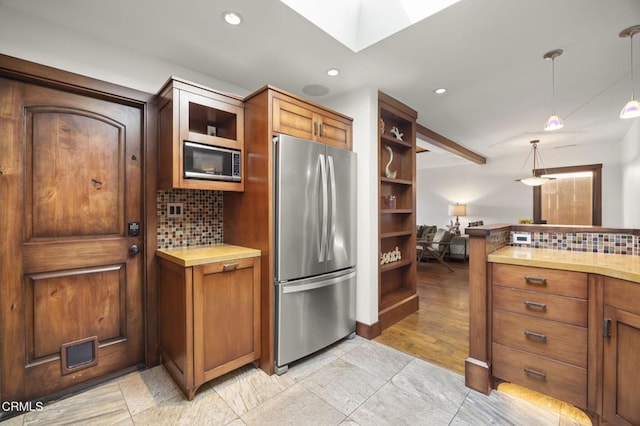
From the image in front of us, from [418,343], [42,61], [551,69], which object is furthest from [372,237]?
[42,61]

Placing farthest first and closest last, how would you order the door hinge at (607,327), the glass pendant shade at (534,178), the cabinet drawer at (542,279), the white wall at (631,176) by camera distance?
the glass pendant shade at (534,178) → the white wall at (631,176) → the cabinet drawer at (542,279) → the door hinge at (607,327)

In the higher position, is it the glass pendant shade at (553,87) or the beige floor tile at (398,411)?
the glass pendant shade at (553,87)

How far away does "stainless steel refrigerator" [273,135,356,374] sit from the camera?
2.07 meters

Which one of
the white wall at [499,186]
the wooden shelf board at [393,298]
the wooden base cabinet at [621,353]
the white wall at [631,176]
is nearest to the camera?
the wooden base cabinet at [621,353]

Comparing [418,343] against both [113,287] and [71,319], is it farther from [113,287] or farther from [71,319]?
[71,319]

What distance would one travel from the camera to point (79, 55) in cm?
191

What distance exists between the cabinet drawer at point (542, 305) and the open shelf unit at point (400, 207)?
1.35 meters

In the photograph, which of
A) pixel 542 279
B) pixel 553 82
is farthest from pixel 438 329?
pixel 553 82

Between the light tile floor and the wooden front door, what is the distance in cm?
27

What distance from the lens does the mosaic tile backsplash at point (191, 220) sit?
2266 millimetres

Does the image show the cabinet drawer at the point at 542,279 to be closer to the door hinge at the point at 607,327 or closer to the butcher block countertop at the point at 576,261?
the butcher block countertop at the point at 576,261

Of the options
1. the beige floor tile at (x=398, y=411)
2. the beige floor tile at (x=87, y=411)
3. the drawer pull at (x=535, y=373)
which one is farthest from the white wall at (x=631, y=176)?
the beige floor tile at (x=87, y=411)

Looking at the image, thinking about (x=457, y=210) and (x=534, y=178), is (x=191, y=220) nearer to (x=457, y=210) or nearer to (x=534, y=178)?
(x=534, y=178)

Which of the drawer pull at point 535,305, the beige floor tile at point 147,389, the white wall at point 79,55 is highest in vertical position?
the white wall at point 79,55
